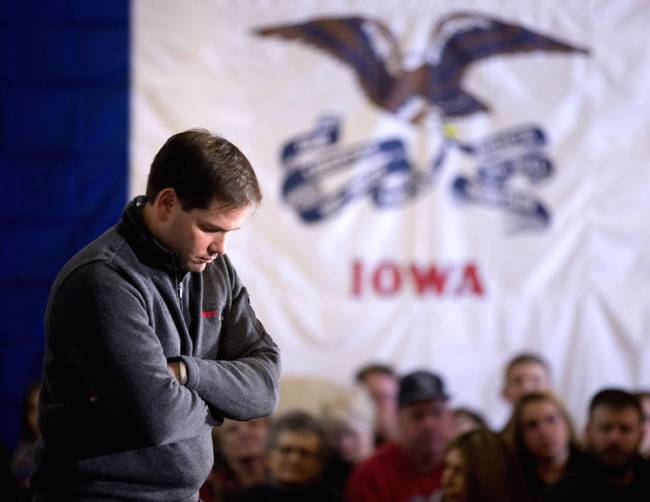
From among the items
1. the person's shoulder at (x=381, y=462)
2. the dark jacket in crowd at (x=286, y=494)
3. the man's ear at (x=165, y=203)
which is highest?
the man's ear at (x=165, y=203)

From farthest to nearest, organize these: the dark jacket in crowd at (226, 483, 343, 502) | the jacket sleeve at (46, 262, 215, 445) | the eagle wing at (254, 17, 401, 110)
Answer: the eagle wing at (254, 17, 401, 110) → the dark jacket in crowd at (226, 483, 343, 502) → the jacket sleeve at (46, 262, 215, 445)

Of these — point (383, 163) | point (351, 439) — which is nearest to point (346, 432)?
point (351, 439)

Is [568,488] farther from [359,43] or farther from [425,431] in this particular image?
[359,43]

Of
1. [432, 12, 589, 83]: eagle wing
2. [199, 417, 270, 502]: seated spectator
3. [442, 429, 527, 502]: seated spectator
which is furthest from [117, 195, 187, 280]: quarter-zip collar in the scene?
[432, 12, 589, 83]: eagle wing

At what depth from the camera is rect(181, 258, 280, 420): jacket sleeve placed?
161 cm

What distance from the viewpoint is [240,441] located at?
395 cm

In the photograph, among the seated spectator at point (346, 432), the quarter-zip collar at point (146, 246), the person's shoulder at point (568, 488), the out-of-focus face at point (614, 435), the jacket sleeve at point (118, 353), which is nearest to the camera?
the jacket sleeve at point (118, 353)

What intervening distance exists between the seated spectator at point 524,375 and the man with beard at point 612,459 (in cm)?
110

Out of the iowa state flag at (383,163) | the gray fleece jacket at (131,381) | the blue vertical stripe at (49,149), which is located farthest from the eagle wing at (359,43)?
the gray fleece jacket at (131,381)

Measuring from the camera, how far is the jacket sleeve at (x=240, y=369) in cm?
Answer: 161

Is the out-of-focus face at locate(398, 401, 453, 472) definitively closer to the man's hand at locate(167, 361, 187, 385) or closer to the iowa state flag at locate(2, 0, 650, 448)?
the iowa state flag at locate(2, 0, 650, 448)

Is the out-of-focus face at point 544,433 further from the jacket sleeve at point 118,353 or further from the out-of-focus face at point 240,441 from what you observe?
the jacket sleeve at point 118,353

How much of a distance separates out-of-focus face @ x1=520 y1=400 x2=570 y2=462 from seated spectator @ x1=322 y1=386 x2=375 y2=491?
90 centimetres

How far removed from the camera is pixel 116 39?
4.99 meters
